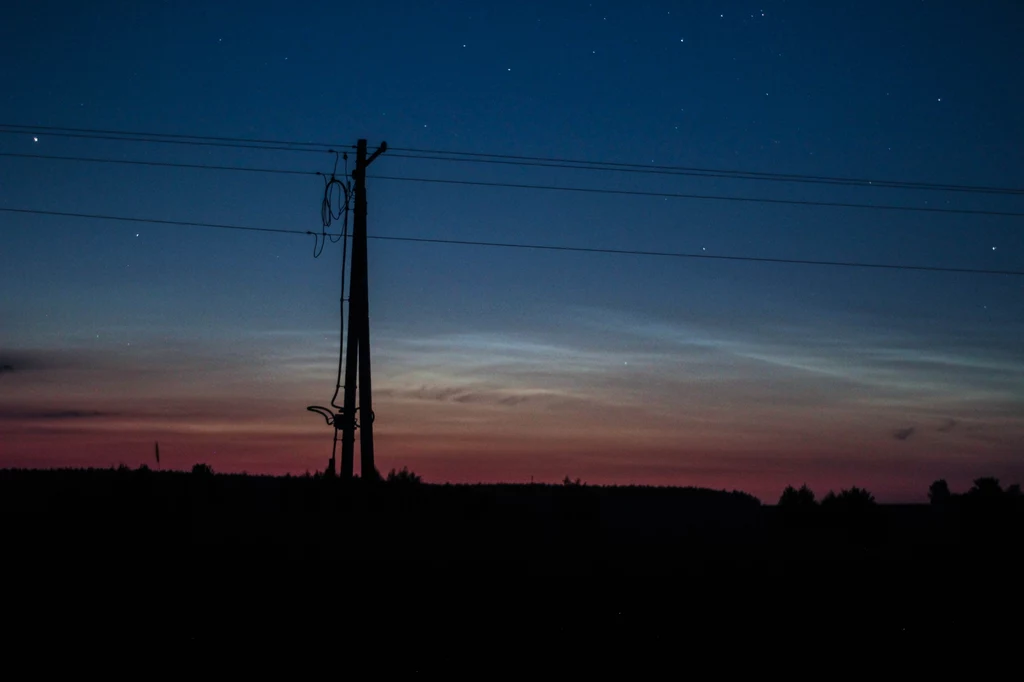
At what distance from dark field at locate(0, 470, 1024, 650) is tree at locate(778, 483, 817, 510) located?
15378mm

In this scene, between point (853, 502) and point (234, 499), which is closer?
point (234, 499)

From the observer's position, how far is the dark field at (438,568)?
54.5 ft

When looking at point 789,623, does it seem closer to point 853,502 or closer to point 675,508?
point 675,508

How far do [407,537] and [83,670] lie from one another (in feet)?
50.8

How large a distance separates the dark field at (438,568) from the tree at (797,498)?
15.4 metres

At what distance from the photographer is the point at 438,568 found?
79.5ft

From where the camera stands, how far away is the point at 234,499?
2773 centimetres

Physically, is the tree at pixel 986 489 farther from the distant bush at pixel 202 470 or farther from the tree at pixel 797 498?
the distant bush at pixel 202 470

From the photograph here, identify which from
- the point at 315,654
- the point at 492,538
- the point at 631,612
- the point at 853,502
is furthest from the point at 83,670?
the point at 853,502

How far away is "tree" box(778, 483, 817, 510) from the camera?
54.8 m

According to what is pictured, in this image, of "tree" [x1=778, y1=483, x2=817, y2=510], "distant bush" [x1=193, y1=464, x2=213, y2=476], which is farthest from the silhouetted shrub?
"distant bush" [x1=193, y1=464, x2=213, y2=476]

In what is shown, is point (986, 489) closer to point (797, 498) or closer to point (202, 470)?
point (797, 498)

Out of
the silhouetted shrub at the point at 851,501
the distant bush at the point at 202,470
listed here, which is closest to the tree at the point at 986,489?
the silhouetted shrub at the point at 851,501

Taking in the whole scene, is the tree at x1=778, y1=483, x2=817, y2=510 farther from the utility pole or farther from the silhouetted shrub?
the utility pole
